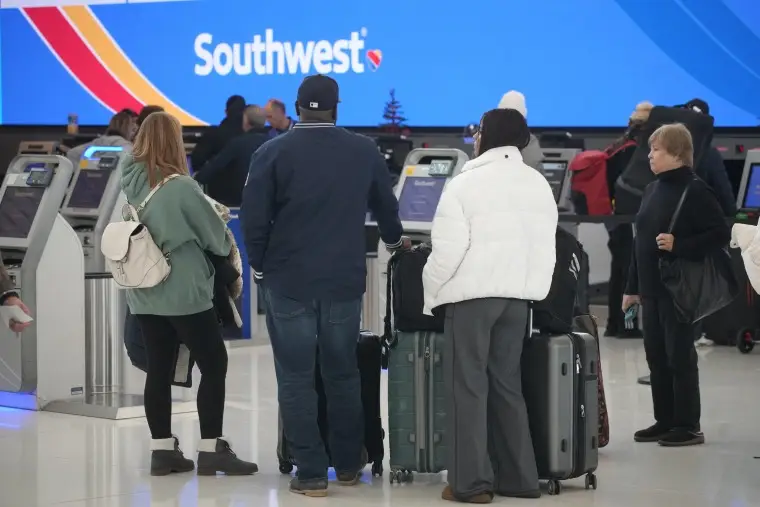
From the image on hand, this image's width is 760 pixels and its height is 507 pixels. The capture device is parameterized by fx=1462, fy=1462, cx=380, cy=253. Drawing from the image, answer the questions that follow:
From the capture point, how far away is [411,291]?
18.3ft

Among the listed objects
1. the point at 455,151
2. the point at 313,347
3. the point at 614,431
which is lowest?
the point at 614,431

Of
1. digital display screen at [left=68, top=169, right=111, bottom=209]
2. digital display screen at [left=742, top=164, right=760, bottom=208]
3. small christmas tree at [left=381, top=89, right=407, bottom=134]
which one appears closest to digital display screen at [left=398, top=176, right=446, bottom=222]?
digital display screen at [left=68, top=169, right=111, bottom=209]

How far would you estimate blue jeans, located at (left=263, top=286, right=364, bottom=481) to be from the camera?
537cm

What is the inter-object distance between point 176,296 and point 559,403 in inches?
61.2

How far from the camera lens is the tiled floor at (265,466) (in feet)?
17.9

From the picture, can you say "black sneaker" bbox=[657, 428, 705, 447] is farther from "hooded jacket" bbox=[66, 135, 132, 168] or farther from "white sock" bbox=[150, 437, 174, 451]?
"hooded jacket" bbox=[66, 135, 132, 168]

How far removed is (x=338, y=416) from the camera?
5.52 meters

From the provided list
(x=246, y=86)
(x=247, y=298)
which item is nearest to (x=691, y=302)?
(x=247, y=298)

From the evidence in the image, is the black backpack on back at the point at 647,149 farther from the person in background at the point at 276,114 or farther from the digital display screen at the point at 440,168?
the person in background at the point at 276,114

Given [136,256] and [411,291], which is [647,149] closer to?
[411,291]

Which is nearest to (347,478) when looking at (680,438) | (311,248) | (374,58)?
(311,248)

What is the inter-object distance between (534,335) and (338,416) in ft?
2.62

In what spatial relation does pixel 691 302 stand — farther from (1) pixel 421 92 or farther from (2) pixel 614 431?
(1) pixel 421 92

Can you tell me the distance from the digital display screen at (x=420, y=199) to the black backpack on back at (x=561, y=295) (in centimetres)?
322
